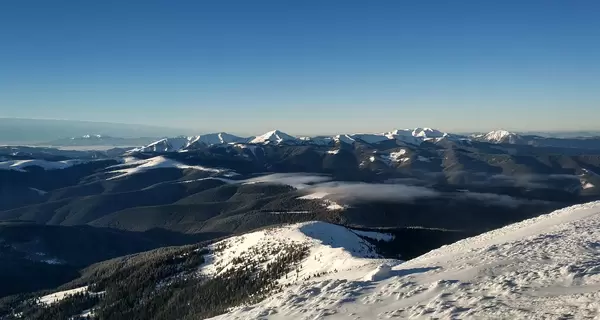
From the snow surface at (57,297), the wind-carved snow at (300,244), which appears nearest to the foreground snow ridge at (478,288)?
the wind-carved snow at (300,244)

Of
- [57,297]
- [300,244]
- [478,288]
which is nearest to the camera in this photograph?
[478,288]

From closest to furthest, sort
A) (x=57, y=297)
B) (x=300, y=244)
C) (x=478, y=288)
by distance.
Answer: (x=478, y=288)
(x=300, y=244)
(x=57, y=297)

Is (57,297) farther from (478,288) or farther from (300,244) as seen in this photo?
(478,288)

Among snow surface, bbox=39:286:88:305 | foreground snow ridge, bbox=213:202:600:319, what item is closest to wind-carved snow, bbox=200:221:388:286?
foreground snow ridge, bbox=213:202:600:319

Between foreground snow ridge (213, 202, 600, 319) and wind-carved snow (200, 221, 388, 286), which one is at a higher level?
foreground snow ridge (213, 202, 600, 319)

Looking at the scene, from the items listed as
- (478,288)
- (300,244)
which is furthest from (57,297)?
(478,288)

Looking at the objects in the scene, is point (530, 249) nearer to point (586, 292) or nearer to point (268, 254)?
point (586, 292)

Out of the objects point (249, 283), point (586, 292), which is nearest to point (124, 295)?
point (249, 283)

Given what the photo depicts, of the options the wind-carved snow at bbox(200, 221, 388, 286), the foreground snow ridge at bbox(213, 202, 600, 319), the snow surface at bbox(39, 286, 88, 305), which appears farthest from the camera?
the snow surface at bbox(39, 286, 88, 305)

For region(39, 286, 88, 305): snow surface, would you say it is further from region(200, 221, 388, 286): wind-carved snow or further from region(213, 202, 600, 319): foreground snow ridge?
region(213, 202, 600, 319): foreground snow ridge
